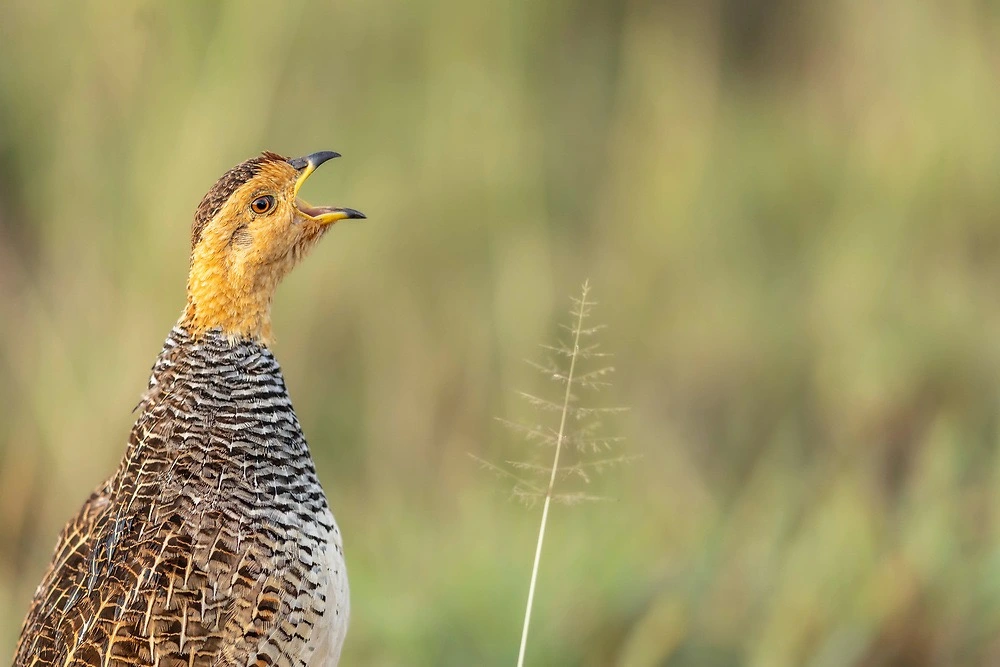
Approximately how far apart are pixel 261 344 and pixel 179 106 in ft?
7.06

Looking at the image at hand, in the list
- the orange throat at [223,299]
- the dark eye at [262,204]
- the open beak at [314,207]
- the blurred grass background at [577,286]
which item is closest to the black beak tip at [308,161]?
the open beak at [314,207]

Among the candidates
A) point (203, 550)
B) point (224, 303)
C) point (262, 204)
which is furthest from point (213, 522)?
point (262, 204)

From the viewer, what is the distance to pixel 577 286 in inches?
252

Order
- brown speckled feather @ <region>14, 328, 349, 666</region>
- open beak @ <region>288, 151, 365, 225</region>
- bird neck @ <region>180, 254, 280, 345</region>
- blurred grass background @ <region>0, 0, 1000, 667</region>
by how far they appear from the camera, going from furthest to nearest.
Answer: blurred grass background @ <region>0, 0, 1000, 667</region> → open beak @ <region>288, 151, 365, 225</region> → bird neck @ <region>180, 254, 280, 345</region> → brown speckled feather @ <region>14, 328, 349, 666</region>

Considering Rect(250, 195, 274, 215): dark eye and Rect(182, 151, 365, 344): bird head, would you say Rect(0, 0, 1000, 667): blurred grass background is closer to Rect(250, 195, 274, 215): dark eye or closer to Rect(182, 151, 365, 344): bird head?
Rect(182, 151, 365, 344): bird head

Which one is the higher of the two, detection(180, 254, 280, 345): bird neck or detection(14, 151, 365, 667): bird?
detection(180, 254, 280, 345): bird neck

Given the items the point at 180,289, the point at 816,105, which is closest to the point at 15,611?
the point at 180,289

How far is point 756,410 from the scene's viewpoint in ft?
18.8

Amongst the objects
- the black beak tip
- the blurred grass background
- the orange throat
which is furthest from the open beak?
the blurred grass background

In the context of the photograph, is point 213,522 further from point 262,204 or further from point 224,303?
point 262,204

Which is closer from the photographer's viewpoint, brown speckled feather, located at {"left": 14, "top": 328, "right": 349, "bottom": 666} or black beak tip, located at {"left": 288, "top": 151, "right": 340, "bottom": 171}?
brown speckled feather, located at {"left": 14, "top": 328, "right": 349, "bottom": 666}

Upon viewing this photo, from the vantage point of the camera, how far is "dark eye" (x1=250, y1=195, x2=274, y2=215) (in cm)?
343

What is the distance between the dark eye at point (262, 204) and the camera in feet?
11.3

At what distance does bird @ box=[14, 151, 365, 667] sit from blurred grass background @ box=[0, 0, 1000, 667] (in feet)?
3.97
